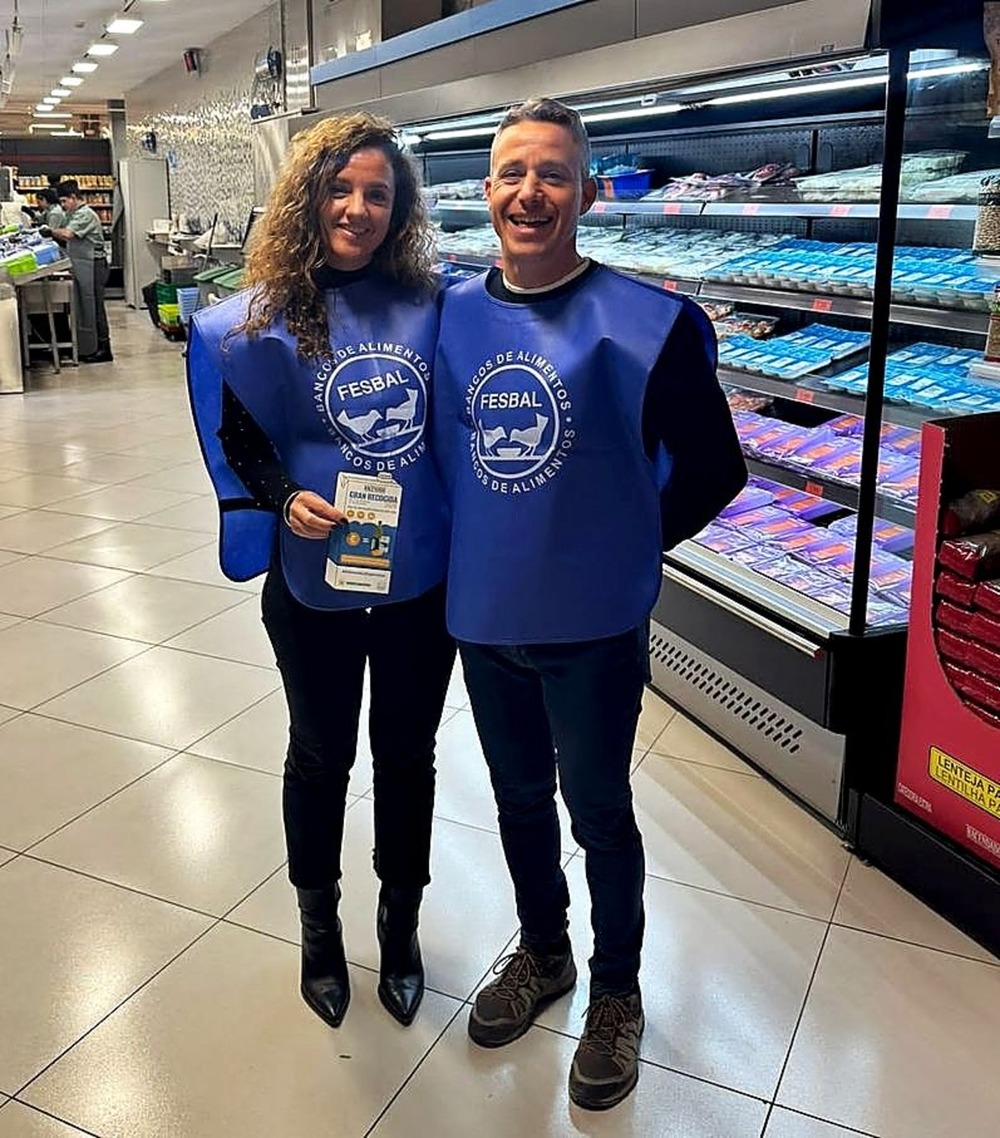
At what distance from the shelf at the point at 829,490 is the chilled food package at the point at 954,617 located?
0.25 meters

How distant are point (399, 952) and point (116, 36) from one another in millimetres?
12038

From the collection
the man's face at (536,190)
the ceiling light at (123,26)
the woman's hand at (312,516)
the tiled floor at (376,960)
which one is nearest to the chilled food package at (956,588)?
the tiled floor at (376,960)

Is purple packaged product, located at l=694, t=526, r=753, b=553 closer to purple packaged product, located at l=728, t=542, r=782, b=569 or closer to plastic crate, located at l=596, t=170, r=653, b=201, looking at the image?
purple packaged product, located at l=728, t=542, r=782, b=569

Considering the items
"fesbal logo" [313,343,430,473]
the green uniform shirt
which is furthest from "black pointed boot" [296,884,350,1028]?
the green uniform shirt

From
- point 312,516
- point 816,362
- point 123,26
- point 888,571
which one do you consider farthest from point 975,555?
point 123,26

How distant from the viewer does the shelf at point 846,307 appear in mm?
2457

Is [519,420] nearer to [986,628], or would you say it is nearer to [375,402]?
[375,402]

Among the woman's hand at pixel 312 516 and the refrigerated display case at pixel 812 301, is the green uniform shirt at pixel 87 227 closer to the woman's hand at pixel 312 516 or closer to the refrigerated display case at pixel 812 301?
the refrigerated display case at pixel 812 301

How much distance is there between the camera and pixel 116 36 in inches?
460

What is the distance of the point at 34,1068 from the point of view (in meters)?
1.97

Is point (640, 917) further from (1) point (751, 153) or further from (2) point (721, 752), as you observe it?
(1) point (751, 153)

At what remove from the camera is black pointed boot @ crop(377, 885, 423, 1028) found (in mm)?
2092

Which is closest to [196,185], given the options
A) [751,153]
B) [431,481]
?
[751,153]

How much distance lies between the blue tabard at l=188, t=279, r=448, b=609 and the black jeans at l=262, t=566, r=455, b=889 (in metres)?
0.07
